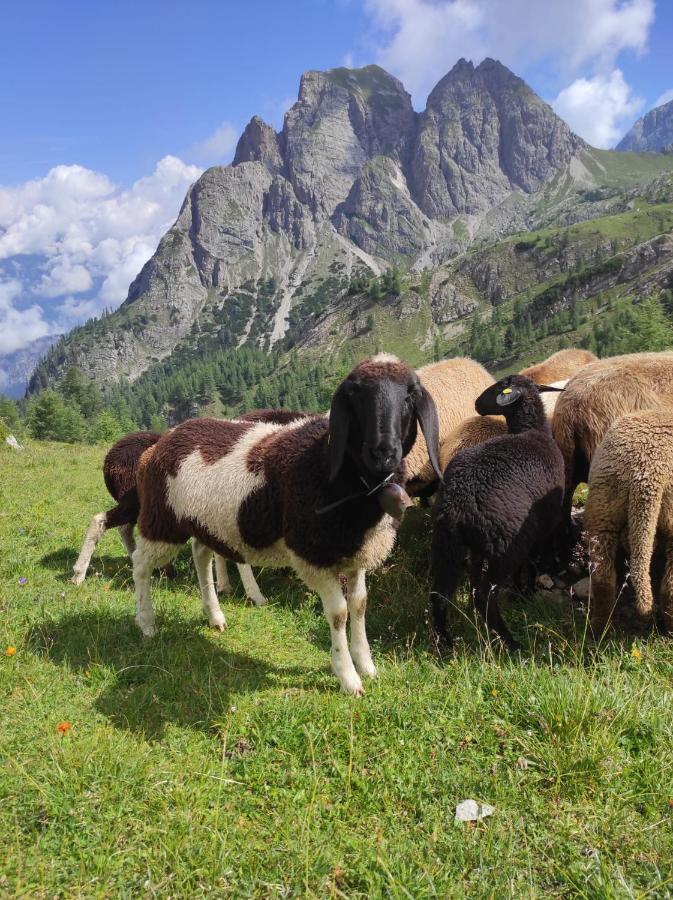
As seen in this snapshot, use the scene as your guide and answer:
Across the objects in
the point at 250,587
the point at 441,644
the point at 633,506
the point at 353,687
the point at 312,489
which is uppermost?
the point at 312,489

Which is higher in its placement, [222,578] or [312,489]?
[312,489]

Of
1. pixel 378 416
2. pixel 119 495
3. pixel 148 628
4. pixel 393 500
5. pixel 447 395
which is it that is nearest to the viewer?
pixel 378 416

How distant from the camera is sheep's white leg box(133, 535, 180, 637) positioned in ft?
18.0

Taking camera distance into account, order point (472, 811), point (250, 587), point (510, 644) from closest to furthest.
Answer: point (472, 811), point (510, 644), point (250, 587)

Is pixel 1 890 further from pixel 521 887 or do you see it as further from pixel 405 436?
pixel 405 436

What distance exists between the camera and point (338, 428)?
158 inches

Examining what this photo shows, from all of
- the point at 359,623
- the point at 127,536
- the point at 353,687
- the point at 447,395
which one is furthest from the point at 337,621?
the point at 447,395

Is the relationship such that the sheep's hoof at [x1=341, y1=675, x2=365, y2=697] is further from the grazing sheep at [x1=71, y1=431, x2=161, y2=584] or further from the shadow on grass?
the grazing sheep at [x1=71, y1=431, x2=161, y2=584]

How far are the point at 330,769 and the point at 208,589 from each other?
288 centimetres

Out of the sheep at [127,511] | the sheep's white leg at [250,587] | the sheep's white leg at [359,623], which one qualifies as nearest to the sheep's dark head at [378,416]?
the sheep's white leg at [359,623]

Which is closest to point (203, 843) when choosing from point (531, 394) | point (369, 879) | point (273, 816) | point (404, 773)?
point (273, 816)

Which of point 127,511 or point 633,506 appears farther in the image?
point 127,511

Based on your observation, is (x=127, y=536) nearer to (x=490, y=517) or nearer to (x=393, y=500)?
(x=393, y=500)

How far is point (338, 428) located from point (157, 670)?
2.93 metres
